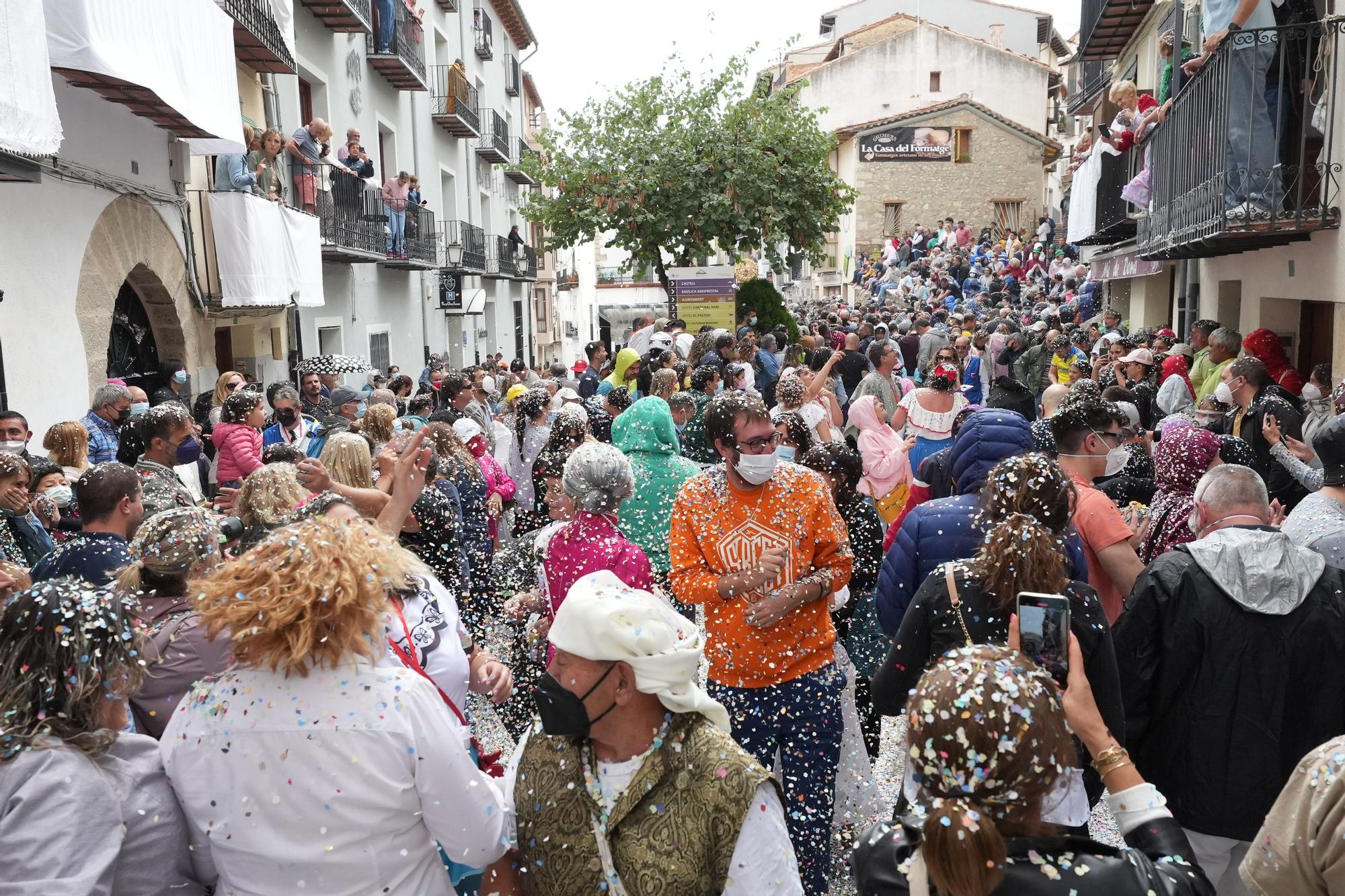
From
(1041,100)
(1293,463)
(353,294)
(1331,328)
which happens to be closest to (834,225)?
(353,294)

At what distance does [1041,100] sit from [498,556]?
48.0 m

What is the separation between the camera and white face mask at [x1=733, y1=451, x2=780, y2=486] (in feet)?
12.7

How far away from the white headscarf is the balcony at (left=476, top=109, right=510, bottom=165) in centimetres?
2856

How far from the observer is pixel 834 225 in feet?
77.0

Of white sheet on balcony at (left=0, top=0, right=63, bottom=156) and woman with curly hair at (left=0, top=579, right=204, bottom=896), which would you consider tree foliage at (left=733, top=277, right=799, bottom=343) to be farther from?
woman with curly hair at (left=0, top=579, right=204, bottom=896)

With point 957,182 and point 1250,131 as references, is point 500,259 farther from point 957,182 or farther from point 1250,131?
point 1250,131

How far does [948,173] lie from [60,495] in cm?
4211

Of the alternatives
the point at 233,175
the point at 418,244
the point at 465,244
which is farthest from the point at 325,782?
the point at 465,244

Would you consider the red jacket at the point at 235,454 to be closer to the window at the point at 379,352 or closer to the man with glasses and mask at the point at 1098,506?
the man with glasses and mask at the point at 1098,506

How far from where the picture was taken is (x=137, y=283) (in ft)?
36.0

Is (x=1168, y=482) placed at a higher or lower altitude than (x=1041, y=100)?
lower

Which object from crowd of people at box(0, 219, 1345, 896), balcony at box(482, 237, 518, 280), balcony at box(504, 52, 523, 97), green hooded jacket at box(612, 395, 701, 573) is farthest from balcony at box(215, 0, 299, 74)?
balcony at box(504, 52, 523, 97)

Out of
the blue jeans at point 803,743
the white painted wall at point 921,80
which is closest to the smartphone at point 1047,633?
the blue jeans at point 803,743

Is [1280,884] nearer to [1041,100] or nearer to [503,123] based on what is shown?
[503,123]
